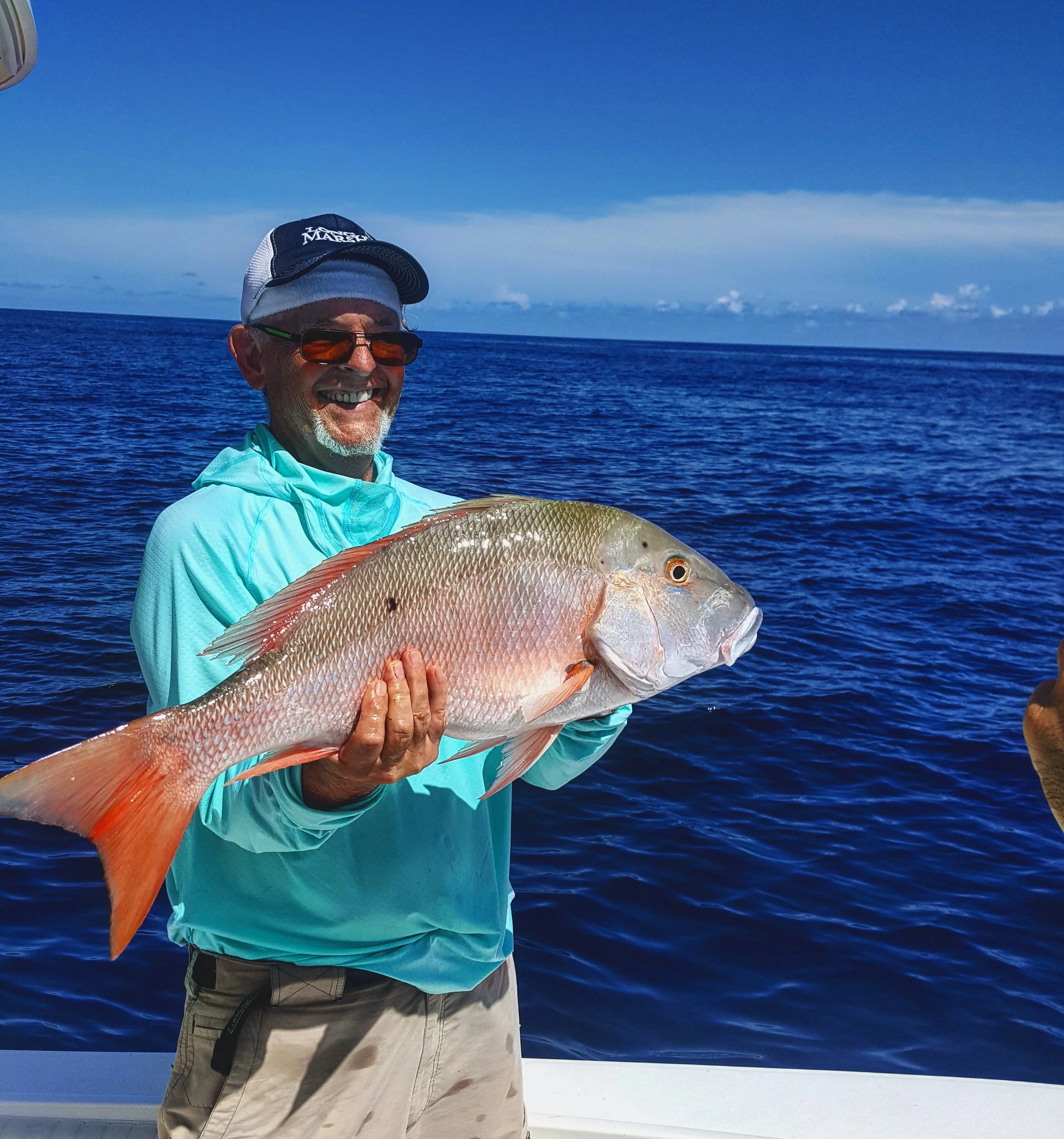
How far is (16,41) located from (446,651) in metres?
1.37

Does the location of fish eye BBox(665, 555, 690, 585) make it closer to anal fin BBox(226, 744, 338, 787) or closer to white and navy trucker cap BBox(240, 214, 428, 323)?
anal fin BBox(226, 744, 338, 787)

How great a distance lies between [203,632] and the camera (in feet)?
7.97

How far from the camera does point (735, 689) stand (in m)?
11.1

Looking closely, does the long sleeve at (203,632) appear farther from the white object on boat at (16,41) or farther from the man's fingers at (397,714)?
the white object on boat at (16,41)

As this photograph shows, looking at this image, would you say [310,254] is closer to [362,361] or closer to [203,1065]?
[362,361]

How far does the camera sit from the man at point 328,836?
236cm

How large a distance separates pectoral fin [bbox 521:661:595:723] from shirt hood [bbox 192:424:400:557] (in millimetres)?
715

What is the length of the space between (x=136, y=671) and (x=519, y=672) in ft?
31.4

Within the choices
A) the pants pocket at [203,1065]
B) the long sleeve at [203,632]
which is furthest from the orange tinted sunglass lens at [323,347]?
the pants pocket at [203,1065]

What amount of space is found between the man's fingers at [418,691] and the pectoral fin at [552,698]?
22 centimetres

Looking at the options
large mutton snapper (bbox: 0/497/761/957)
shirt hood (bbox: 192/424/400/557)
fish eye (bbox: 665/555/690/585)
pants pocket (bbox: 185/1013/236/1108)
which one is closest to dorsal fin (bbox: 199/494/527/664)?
large mutton snapper (bbox: 0/497/761/957)

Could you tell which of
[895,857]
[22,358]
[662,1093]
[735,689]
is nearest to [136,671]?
[735,689]

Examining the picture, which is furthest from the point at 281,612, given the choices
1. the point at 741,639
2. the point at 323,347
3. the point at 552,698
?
the point at 741,639

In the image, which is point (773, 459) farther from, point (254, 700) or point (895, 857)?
point (254, 700)
